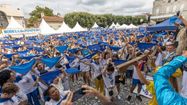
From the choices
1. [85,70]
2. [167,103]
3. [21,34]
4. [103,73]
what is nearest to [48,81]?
[103,73]

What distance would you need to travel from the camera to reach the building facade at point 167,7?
2180 inches

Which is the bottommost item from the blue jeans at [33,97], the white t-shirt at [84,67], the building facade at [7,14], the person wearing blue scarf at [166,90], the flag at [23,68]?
the blue jeans at [33,97]

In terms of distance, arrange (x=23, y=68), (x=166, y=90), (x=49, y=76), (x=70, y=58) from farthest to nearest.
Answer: (x=70, y=58) < (x=23, y=68) < (x=49, y=76) < (x=166, y=90)

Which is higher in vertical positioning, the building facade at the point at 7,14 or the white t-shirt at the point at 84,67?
the building facade at the point at 7,14

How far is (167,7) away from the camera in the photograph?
63.1 meters

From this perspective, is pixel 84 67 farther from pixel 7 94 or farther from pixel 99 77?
pixel 7 94

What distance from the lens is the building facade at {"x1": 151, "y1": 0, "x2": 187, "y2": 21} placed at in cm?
5537

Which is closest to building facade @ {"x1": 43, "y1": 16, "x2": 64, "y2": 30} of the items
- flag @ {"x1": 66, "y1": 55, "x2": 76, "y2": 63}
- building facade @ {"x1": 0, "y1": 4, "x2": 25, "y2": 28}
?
building facade @ {"x1": 0, "y1": 4, "x2": 25, "y2": 28}

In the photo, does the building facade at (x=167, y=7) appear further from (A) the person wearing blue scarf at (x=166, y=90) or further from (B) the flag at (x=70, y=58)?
(A) the person wearing blue scarf at (x=166, y=90)

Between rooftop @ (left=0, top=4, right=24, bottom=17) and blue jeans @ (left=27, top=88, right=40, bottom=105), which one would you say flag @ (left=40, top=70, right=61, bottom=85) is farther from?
rooftop @ (left=0, top=4, right=24, bottom=17)

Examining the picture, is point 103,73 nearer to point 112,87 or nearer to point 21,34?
point 112,87

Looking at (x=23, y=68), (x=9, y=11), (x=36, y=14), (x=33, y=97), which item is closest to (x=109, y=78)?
(x=33, y=97)

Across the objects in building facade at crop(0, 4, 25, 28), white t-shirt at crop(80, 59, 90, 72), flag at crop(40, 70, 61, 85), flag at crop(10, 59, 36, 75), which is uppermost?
building facade at crop(0, 4, 25, 28)

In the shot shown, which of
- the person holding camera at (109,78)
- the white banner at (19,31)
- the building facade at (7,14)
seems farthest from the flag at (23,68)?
the building facade at (7,14)
